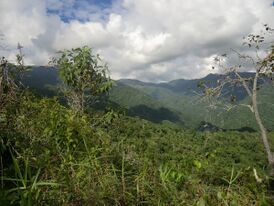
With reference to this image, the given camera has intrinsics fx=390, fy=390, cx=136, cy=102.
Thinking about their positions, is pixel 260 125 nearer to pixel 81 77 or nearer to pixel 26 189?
pixel 81 77

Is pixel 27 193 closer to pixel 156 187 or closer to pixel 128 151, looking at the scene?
pixel 156 187

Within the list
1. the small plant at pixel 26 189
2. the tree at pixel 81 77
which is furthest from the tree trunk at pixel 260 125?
the small plant at pixel 26 189

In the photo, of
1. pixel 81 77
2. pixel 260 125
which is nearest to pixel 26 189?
pixel 81 77

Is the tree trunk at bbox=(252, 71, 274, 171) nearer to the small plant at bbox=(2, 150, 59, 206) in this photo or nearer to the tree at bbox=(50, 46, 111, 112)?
the tree at bbox=(50, 46, 111, 112)

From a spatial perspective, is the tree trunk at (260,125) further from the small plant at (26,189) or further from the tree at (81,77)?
the small plant at (26,189)

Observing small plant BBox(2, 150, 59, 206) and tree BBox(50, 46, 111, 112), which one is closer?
small plant BBox(2, 150, 59, 206)

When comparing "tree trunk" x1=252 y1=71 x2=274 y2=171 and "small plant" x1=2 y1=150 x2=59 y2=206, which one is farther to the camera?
"tree trunk" x1=252 y1=71 x2=274 y2=171

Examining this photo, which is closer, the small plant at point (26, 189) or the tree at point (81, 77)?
the small plant at point (26, 189)

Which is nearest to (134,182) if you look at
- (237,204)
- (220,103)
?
(237,204)

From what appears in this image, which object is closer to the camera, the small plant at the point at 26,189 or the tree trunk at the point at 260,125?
the small plant at the point at 26,189

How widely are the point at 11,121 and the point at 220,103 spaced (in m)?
14.1

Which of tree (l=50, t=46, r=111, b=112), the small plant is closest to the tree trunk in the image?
tree (l=50, t=46, r=111, b=112)

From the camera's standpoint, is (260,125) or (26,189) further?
(260,125)

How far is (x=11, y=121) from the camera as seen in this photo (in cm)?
434
